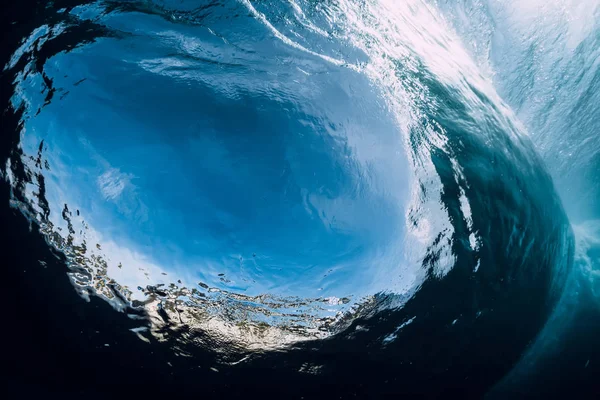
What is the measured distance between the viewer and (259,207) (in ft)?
24.9

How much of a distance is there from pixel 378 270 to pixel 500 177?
14.0 feet

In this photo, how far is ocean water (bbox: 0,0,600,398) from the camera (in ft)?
18.9

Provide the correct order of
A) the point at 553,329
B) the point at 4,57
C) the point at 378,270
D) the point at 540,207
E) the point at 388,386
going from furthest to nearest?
the point at 553,329, the point at 540,207, the point at 388,386, the point at 378,270, the point at 4,57

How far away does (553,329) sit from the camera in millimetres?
12320

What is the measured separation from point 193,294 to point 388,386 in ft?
20.7

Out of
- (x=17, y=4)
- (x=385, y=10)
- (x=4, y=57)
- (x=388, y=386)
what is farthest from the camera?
(x=388, y=386)

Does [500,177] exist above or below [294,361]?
above

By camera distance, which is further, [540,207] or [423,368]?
[540,207]

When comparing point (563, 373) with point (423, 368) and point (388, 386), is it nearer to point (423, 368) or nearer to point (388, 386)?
point (423, 368)

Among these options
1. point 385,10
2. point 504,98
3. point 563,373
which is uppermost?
point 504,98

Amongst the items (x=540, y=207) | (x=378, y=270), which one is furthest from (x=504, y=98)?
(x=378, y=270)

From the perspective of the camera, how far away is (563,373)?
1138cm

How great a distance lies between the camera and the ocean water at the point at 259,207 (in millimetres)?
5773

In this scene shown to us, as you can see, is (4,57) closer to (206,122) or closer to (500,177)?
(206,122)
